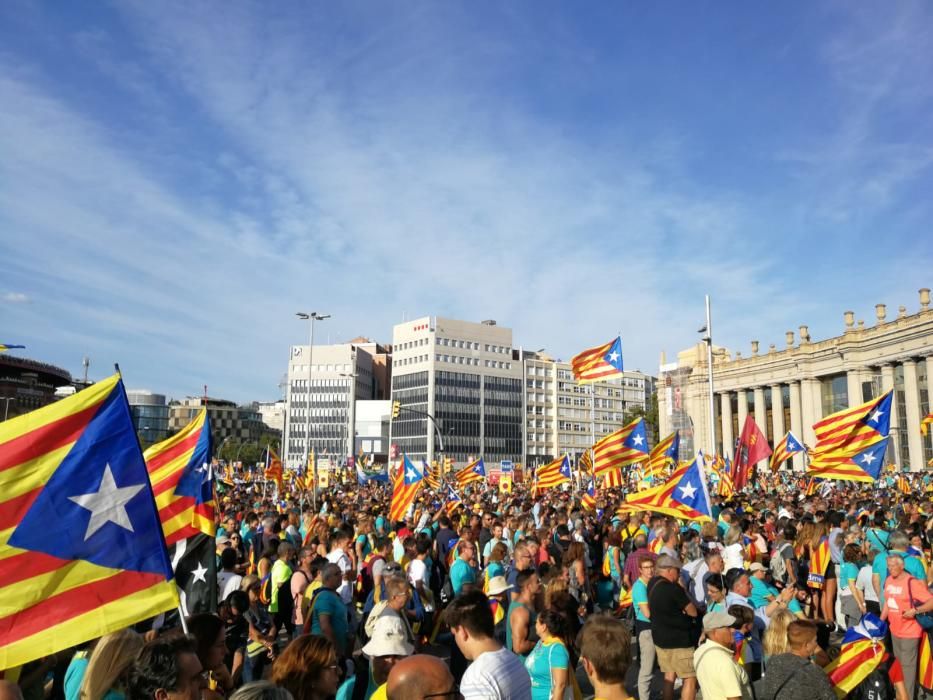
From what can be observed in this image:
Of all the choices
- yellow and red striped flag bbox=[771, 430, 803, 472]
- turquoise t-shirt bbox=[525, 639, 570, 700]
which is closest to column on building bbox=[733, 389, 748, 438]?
yellow and red striped flag bbox=[771, 430, 803, 472]

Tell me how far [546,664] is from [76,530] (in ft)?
11.0

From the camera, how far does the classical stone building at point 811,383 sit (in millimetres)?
67812

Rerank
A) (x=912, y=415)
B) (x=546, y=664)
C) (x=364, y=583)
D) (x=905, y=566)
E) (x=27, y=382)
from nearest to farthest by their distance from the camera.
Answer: (x=546, y=664) → (x=905, y=566) → (x=364, y=583) → (x=912, y=415) → (x=27, y=382)

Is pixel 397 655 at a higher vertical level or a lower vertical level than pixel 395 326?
lower

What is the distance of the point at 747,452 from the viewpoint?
2441 centimetres

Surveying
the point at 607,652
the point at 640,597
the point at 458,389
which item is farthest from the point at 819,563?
the point at 458,389

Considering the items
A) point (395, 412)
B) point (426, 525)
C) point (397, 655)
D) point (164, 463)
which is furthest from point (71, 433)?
point (395, 412)

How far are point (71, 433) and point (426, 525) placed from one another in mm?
12545

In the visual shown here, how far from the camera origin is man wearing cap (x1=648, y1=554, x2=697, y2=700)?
24.3ft

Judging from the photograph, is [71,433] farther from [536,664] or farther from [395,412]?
[395,412]

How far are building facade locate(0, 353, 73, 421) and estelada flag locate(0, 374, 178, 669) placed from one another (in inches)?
4684

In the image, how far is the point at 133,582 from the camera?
4.62 metres

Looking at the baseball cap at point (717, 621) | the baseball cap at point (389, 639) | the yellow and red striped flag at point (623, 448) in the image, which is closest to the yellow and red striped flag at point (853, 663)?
the baseball cap at point (717, 621)

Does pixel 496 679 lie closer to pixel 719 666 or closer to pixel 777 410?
pixel 719 666
